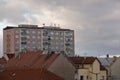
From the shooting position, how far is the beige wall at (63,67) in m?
97.1

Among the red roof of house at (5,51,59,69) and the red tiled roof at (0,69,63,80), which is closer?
the red tiled roof at (0,69,63,80)

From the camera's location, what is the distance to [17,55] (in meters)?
116

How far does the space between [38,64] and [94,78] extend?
582 inches

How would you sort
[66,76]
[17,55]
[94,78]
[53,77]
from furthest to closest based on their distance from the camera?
1. [17,55]
2. [94,78]
3. [66,76]
4. [53,77]

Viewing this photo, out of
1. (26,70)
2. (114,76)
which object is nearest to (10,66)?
(26,70)

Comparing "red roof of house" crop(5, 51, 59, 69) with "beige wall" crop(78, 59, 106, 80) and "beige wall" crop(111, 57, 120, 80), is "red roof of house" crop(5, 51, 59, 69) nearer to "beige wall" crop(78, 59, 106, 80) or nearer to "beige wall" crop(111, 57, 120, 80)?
"beige wall" crop(78, 59, 106, 80)

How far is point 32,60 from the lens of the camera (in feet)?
349

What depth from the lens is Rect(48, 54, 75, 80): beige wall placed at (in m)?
97.1

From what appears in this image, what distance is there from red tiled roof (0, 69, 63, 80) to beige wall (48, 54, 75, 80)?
8.24 meters

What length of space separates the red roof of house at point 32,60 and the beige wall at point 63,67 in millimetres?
1014

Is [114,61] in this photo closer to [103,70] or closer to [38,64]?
[103,70]

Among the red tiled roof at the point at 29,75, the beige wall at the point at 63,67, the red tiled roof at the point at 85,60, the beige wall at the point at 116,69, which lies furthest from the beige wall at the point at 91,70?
the red tiled roof at the point at 29,75

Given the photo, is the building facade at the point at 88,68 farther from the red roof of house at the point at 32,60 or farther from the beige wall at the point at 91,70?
the red roof of house at the point at 32,60

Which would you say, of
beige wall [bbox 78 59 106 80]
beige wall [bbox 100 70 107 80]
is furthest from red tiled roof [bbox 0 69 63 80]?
beige wall [bbox 100 70 107 80]
